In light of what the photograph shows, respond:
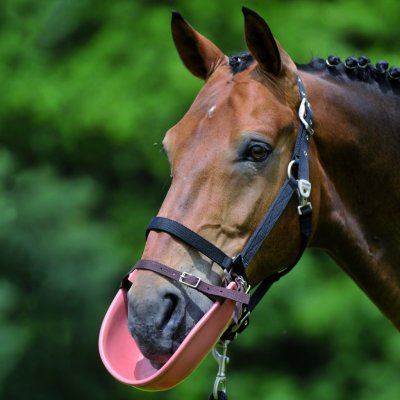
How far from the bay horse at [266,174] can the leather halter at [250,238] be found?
11mm

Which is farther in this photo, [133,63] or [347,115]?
[133,63]

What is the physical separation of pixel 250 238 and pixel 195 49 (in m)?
0.92

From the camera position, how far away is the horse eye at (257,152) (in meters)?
2.75

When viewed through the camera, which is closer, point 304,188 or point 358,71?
point 304,188

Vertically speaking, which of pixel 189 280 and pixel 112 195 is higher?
pixel 189 280

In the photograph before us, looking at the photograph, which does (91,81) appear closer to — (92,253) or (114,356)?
(92,253)

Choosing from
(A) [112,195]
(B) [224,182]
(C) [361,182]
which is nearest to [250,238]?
(B) [224,182]

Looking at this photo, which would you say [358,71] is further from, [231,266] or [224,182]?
[231,266]

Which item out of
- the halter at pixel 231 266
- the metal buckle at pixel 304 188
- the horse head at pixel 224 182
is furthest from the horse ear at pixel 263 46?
the metal buckle at pixel 304 188

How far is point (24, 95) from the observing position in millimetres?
6402

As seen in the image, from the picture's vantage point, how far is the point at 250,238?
2730 mm

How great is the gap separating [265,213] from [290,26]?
11.9 feet

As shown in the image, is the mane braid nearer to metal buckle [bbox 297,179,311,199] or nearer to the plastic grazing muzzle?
metal buckle [bbox 297,179,311,199]

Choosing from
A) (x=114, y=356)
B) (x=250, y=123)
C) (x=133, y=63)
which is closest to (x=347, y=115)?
(x=250, y=123)
